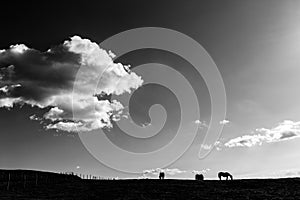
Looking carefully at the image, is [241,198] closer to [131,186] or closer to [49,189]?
[131,186]

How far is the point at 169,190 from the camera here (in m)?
47.2

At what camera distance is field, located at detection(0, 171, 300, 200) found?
43.4 m

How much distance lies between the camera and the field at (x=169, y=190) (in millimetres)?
43438

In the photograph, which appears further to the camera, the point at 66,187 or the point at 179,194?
the point at 66,187

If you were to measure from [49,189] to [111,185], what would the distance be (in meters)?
9.06

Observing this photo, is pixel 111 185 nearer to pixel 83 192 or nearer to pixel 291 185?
pixel 83 192

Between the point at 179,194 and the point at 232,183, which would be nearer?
the point at 179,194

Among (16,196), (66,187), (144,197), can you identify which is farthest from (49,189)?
(144,197)

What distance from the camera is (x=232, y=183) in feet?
174

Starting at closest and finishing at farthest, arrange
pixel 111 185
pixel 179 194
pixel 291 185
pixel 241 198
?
pixel 241 198, pixel 179 194, pixel 291 185, pixel 111 185

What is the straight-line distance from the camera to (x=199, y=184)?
173ft

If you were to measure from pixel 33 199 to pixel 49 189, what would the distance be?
8994mm

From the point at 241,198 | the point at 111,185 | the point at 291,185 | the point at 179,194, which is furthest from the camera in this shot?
the point at 111,185

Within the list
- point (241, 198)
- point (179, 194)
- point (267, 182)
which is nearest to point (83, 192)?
point (179, 194)
